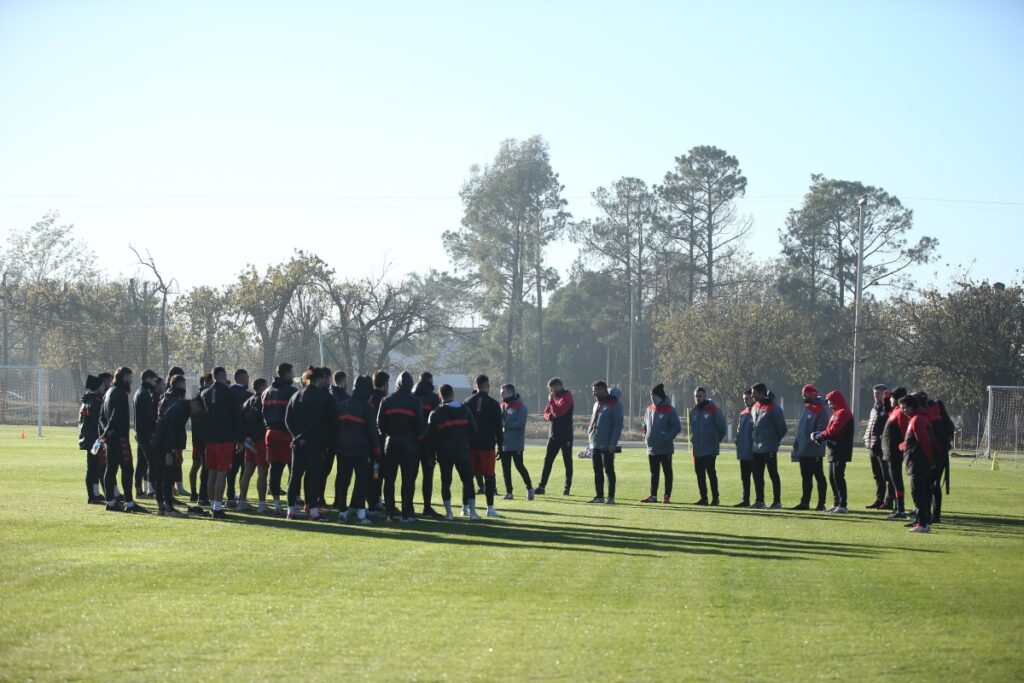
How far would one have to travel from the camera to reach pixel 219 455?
54.9ft

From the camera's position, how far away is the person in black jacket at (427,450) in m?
17.0

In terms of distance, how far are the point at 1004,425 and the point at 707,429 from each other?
31.6 meters

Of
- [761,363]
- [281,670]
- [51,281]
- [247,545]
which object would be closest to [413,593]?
[281,670]

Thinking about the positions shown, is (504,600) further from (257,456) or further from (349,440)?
(257,456)

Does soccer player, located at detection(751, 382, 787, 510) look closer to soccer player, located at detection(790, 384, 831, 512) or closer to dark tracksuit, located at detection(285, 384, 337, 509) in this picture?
soccer player, located at detection(790, 384, 831, 512)

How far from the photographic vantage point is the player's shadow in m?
13.6

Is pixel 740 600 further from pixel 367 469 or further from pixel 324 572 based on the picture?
pixel 367 469

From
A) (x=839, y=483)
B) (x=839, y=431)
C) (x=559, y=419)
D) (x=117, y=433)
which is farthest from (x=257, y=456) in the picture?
(x=839, y=483)

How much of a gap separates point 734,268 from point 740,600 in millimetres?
73776

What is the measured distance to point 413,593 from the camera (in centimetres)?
1034

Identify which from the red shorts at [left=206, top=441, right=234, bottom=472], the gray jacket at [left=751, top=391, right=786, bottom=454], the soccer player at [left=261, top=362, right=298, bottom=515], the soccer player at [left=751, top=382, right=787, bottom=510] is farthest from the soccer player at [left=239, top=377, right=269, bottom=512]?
the gray jacket at [left=751, top=391, right=786, bottom=454]

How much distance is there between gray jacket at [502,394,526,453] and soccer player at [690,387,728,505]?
3.07 meters

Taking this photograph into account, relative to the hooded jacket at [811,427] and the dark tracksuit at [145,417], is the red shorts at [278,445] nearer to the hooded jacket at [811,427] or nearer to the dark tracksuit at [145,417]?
the dark tracksuit at [145,417]

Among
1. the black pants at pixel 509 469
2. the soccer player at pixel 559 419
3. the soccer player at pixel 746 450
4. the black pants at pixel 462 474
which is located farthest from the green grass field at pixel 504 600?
the soccer player at pixel 559 419
